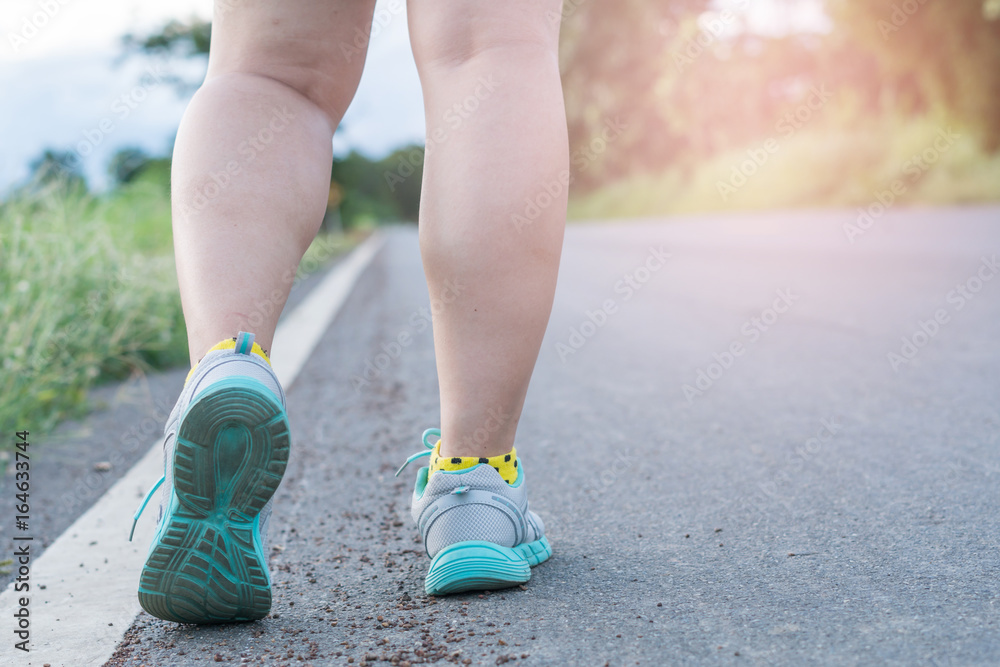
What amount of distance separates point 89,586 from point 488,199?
867mm

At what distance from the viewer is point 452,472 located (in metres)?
1.30

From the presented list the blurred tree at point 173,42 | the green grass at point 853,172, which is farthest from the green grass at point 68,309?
the blurred tree at point 173,42

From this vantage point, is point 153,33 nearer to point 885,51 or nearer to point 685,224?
point 685,224

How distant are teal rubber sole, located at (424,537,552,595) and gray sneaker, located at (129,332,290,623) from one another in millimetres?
236

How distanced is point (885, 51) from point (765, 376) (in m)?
10.1

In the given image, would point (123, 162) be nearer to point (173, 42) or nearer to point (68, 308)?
point (68, 308)

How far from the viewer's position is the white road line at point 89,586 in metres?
1.19

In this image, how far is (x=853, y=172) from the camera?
1166 centimetres

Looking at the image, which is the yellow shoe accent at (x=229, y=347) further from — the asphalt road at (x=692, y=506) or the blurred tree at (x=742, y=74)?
the blurred tree at (x=742, y=74)

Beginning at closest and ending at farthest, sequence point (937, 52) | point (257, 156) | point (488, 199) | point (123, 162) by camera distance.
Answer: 1. point (488, 199)
2. point (257, 156)
3. point (123, 162)
4. point (937, 52)

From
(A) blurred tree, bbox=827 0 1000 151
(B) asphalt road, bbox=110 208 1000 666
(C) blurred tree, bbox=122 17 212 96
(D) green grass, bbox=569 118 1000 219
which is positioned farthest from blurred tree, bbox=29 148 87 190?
(C) blurred tree, bbox=122 17 212 96

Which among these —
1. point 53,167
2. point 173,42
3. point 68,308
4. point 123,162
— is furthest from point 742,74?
point 68,308

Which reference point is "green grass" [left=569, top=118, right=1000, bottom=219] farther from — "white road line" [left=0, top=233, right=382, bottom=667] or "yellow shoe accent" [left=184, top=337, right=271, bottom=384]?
"yellow shoe accent" [left=184, top=337, right=271, bottom=384]

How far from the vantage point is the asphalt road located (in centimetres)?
108
